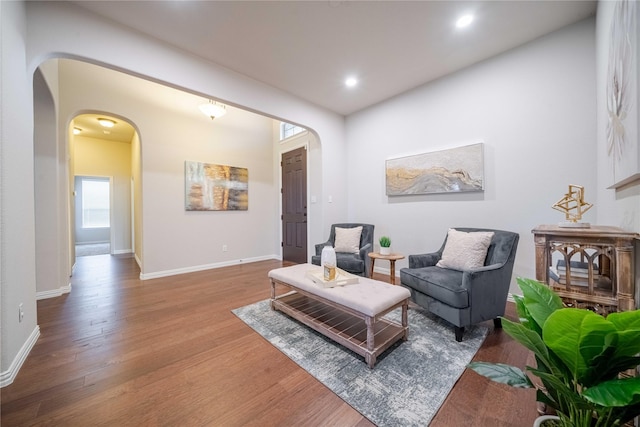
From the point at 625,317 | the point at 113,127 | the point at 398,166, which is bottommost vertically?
the point at 625,317

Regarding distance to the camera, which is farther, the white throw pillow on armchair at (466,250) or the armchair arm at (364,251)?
the armchair arm at (364,251)

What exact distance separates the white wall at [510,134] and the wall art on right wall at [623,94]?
3.09 feet

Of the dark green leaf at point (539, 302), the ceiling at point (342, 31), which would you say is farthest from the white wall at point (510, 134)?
the dark green leaf at point (539, 302)

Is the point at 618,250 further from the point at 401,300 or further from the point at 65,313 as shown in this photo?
the point at 65,313

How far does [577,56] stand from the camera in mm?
2297

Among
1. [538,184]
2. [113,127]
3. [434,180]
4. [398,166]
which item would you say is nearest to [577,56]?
[538,184]

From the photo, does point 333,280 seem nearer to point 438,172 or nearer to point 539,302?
point 539,302

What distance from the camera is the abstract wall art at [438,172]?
114 inches

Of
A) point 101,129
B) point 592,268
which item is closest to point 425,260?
point 592,268

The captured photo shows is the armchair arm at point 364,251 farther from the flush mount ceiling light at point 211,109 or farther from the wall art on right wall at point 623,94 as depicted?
the flush mount ceiling light at point 211,109

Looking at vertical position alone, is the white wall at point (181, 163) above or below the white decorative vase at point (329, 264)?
above

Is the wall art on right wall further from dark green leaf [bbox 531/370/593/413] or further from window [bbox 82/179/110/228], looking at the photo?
window [bbox 82/179/110/228]

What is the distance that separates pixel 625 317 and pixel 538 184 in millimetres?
2469

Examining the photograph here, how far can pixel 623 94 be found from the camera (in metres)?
1.23
